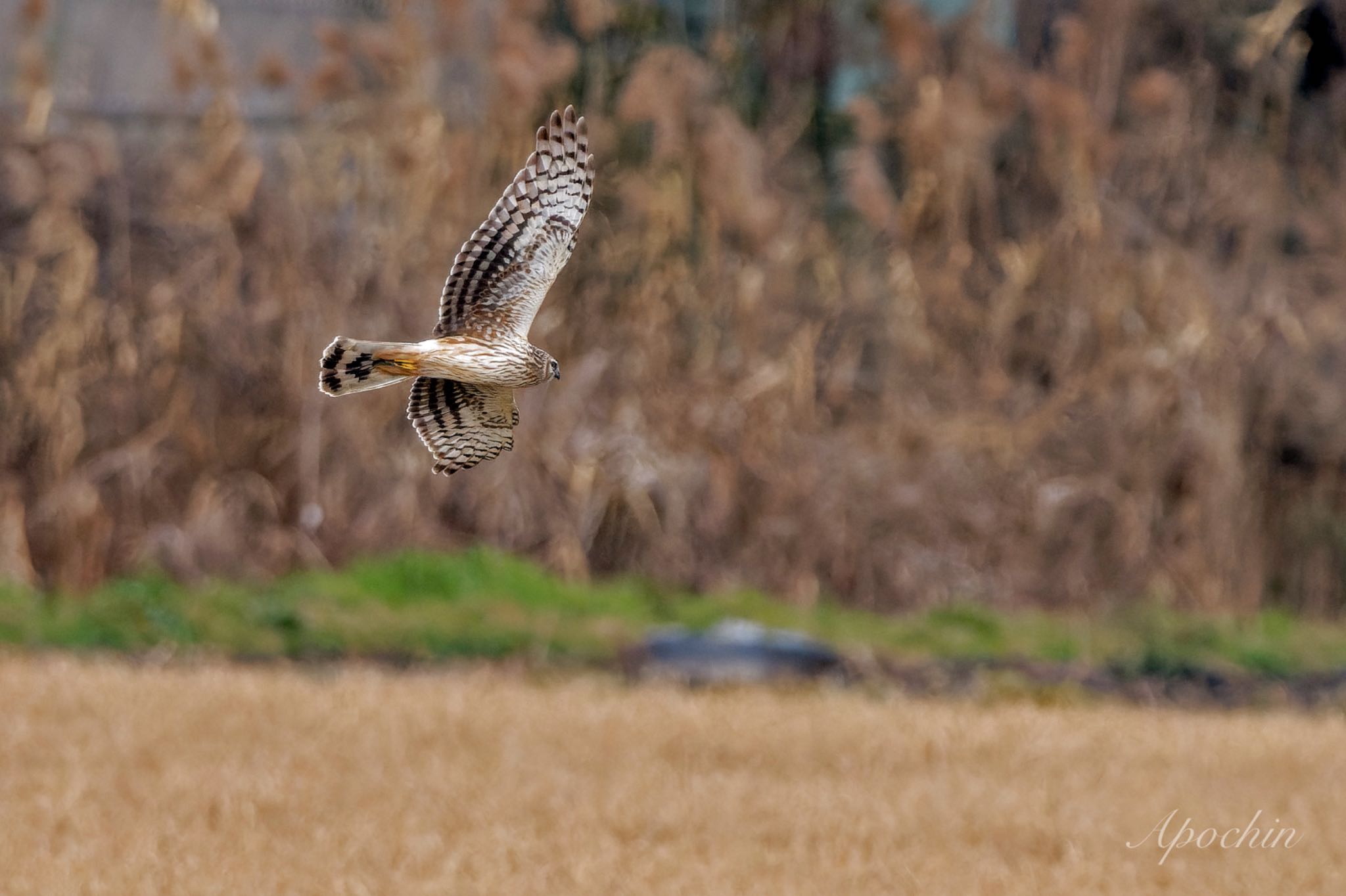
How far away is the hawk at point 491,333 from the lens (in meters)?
2.04

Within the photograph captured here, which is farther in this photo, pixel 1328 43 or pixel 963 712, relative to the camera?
pixel 1328 43

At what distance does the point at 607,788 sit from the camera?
6031 millimetres

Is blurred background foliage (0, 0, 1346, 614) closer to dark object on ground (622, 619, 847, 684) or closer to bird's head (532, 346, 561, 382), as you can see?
dark object on ground (622, 619, 847, 684)

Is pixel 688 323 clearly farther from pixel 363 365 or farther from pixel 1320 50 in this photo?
pixel 363 365

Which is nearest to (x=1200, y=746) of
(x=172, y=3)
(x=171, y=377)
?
(x=171, y=377)

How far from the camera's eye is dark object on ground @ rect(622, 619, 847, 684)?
8.36 meters

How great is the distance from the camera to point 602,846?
17.0 ft

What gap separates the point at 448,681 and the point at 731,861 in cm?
303

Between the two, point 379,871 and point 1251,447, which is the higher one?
point 1251,447

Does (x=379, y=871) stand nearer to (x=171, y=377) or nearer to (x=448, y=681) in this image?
(x=448, y=681)
